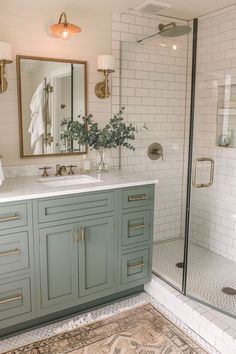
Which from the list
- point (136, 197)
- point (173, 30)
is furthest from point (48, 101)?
point (173, 30)

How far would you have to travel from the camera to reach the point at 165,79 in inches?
131

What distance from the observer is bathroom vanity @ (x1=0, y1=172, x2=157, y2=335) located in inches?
82.2

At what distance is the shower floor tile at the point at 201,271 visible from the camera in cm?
247

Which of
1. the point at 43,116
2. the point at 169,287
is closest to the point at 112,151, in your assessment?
the point at 43,116

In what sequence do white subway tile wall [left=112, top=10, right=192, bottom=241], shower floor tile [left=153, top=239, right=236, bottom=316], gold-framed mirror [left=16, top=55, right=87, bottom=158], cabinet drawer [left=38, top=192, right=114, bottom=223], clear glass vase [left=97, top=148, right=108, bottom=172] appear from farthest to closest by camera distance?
white subway tile wall [left=112, top=10, right=192, bottom=241], clear glass vase [left=97, top=148, right=108, bottom=172], gold-framed mirror [left=16, top=55, right=87, bottom=158], shower floor tile [left=153, top=239, right=236, bottom=316], cabinet drawer [left=38, top=192, right=114, bottom=223]

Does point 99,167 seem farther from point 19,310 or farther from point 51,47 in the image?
point 19,310

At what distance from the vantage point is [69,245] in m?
2.28

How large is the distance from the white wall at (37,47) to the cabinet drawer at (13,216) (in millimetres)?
685

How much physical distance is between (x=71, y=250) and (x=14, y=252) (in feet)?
1.33

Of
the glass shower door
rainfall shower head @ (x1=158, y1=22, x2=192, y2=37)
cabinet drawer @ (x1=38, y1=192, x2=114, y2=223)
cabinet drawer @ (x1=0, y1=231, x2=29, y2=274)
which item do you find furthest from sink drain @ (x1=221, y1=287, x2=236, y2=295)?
rainfall shower head @ (x1=158, y1=22, x2=192, y2=37)

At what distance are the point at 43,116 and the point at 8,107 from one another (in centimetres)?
29

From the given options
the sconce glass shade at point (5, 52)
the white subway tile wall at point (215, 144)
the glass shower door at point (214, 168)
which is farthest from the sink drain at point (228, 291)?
the sconce glass shade at point (5, 52)

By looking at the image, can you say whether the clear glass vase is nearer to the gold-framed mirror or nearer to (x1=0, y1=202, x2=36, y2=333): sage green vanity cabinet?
the gold-framed mirror

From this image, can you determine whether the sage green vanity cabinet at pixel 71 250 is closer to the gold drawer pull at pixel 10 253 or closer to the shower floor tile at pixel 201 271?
the gold drawer pull at pixel 10 253
